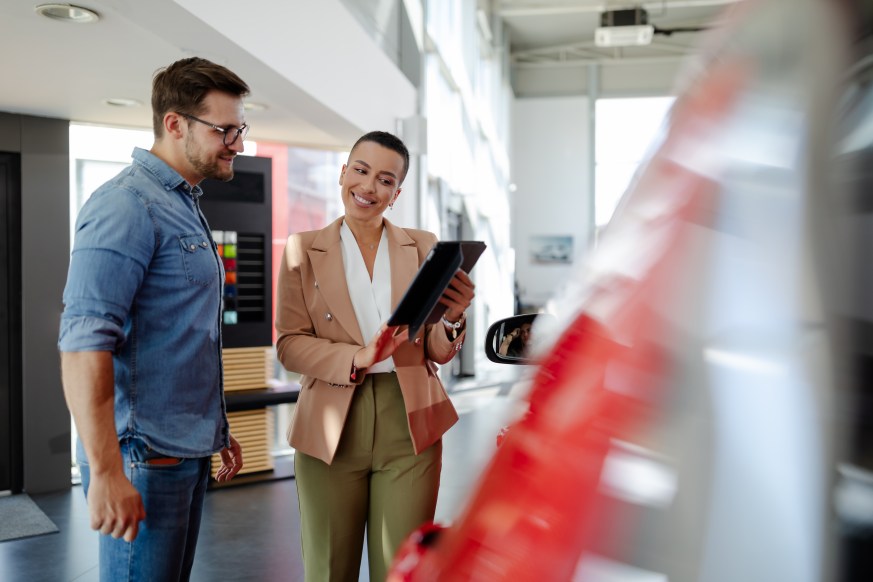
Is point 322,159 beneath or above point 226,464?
above

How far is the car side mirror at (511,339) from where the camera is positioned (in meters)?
1.78

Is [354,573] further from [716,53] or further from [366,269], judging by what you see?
[716,53]

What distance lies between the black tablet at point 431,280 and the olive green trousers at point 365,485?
14.1 inches

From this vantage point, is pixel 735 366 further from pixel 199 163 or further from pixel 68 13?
pixel 68 13

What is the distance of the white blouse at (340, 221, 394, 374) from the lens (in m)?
2.12

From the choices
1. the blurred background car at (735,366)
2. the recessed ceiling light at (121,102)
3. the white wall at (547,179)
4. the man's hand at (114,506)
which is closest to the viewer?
the blurred background car at (735,366)

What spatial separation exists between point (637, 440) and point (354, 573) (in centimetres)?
172

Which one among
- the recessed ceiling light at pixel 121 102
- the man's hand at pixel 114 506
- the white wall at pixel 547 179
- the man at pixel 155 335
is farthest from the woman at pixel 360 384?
the white wall at pixel 547 179

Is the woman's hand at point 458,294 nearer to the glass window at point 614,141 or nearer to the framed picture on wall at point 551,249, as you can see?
the glass window at point 614,141

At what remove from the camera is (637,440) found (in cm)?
55

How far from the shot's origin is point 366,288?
84.4 inches

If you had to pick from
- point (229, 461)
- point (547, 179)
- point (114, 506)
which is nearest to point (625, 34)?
point (547, 179)

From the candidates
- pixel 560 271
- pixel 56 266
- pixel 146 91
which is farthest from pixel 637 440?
pixel 560 271

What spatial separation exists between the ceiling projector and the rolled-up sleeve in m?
13.3
